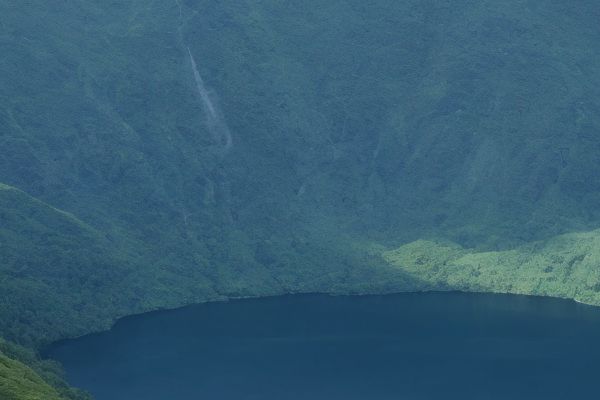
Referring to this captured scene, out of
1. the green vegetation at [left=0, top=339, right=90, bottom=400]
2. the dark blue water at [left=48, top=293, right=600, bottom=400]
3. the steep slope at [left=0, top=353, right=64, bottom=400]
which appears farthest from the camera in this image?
the dark blue water at [left=48, top=293, right=600, bottom=400]

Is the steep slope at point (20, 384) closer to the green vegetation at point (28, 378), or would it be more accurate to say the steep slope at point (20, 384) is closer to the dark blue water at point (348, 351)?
the green vegetation at point (28, 378)

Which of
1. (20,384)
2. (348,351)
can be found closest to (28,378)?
(20,384)

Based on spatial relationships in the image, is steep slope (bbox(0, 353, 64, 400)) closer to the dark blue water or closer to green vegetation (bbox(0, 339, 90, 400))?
green vegetation (bbox(0, 339, 90, 400))

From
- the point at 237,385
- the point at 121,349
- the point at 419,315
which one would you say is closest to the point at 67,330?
the point at 121,349

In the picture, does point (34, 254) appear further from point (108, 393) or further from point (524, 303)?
point (524, 303)

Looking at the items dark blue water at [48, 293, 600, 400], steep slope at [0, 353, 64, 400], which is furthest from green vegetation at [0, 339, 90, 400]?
dark blue water at [48, 293, 600, 400]

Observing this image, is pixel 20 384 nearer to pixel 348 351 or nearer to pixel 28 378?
pixel 28 378

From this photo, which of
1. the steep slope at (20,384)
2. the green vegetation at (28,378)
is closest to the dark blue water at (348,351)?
the green vegetation at (28,378)

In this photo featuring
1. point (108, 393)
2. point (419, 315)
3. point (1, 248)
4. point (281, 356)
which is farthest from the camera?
point (419, 315)
